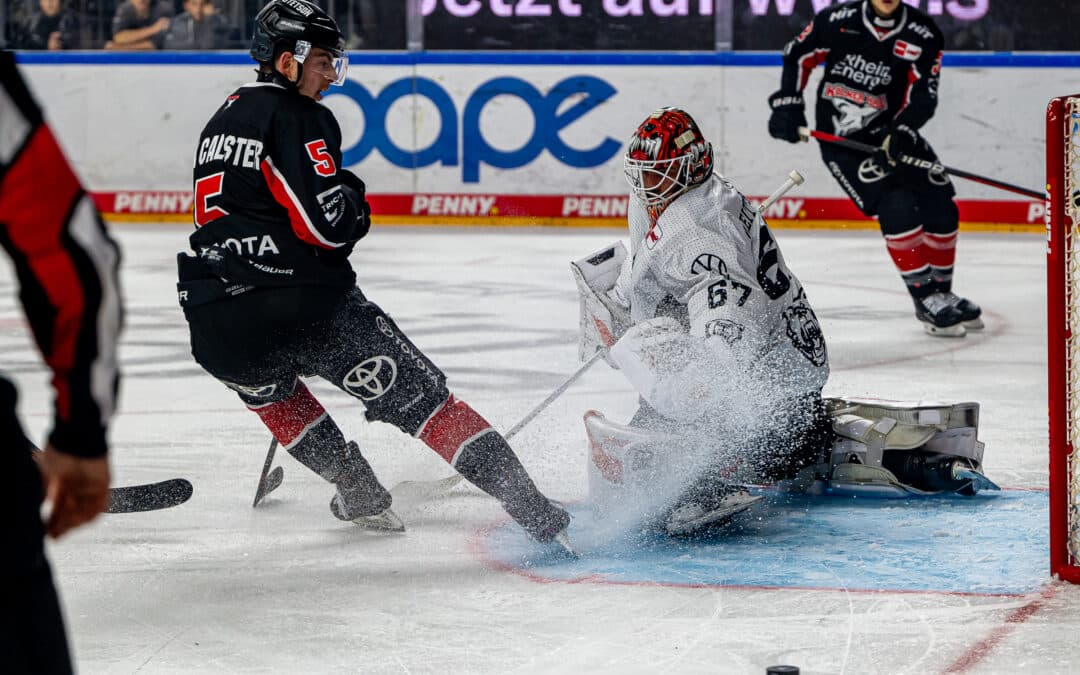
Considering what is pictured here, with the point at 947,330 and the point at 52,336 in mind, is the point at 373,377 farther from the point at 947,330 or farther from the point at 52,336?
the point at 947,330

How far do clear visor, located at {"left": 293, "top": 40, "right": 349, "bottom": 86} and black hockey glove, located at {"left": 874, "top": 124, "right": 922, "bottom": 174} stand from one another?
377 cm

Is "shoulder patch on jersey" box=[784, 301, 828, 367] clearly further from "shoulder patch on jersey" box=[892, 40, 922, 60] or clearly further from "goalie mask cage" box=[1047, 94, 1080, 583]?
"shoulder patch on jersey" box=[892, 40, 922, 60]

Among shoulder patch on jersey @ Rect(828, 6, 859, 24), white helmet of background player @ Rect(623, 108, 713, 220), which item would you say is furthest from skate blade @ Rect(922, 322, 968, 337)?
white helmet of background player @ Rect(623, 108, 713, 220)

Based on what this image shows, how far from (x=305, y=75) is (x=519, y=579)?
1.10 m

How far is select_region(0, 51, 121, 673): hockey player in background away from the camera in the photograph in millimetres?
1525

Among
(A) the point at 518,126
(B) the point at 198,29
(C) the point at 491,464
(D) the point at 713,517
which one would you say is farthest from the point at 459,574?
(B) the point at 198,29

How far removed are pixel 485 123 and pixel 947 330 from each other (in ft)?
14.2

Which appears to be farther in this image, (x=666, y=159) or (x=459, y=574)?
(x=666, y=159)

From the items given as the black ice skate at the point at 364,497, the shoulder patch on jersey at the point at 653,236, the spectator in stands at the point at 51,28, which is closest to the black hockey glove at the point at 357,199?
the black ice skate at the point at 364,497

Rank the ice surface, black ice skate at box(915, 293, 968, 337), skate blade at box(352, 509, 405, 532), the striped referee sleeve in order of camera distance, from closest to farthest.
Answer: the striped referee sleeve → the ice surface → skate blade at box(352, 509, 405, 532) → black ice skate at box(915, 293, 968, 337)

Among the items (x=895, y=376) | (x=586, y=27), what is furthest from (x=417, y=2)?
(x=895, y=376)

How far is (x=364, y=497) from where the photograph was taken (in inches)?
145

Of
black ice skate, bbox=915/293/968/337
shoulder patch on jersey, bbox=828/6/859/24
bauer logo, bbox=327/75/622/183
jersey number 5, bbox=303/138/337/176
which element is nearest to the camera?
jersey number 5, bbox=303/138/337/176

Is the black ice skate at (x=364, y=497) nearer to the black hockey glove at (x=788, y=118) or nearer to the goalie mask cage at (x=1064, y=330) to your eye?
the goalie mask cage at (x=1064, y=330)
